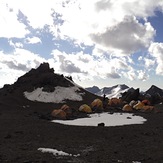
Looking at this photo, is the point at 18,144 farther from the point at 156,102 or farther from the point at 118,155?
the point at 156,102

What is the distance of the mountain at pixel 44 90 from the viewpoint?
68812 mm

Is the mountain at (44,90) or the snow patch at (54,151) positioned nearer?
the snow patch at (54,151)

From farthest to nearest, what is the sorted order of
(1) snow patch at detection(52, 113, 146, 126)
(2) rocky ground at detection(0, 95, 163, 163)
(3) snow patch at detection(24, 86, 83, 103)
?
(3) snow patch at detection(24, 86, 83, 103) < (1) snow patch at detection(52, 113, 146, 126) < (2) rocky ground at detection(0, 95, 163, 163)

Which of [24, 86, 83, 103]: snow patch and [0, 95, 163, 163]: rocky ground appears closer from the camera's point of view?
[0, 95, 163, 163]: rocky ground

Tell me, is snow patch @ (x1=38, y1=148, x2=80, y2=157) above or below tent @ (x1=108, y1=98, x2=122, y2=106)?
below

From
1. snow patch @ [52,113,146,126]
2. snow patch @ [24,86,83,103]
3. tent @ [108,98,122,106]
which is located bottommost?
snow patch @ [52,113,146,126]

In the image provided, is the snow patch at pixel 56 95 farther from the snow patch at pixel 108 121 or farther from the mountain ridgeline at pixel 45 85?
the snow patch at pixel 108 121

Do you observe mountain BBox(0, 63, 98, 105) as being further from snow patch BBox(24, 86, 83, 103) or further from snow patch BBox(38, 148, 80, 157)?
snow patch BBox(38, 148, 80, 157)

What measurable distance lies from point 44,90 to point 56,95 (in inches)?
136

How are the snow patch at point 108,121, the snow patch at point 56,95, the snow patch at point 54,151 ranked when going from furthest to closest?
the snow patch at point 56,95
the snow patch at point 108,121
the snow patch at point 54,151

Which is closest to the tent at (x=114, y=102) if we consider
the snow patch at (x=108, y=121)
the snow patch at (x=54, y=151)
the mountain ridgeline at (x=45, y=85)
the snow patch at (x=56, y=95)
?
the mountain ridgeline at (x=45, y=85)

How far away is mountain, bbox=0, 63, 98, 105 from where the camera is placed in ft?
226

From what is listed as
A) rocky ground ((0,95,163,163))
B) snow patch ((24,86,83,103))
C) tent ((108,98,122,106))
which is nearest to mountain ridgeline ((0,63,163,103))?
snow patch ((24,86,83,103))

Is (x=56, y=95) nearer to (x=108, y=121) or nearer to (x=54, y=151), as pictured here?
(x=108, y=121)
